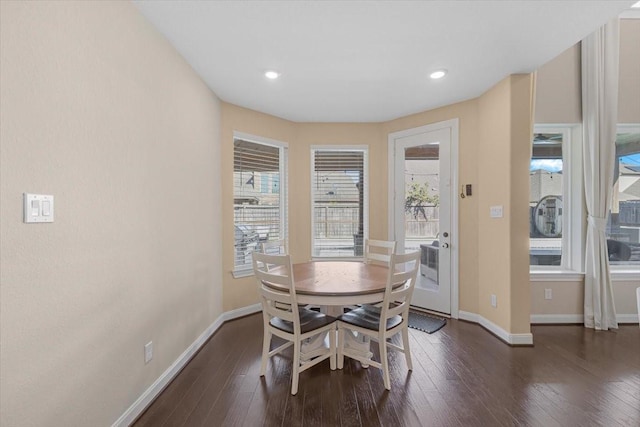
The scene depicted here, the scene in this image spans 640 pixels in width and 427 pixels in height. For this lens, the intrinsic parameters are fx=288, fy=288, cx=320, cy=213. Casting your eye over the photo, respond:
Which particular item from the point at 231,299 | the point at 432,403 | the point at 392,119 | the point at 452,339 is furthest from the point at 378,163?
the point at 432,403

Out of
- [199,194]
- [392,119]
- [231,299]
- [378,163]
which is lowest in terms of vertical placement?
[231,299]

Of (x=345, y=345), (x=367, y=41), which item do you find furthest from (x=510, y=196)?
Answer: (x=345, y=345)

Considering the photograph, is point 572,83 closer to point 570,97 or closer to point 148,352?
point 570,97

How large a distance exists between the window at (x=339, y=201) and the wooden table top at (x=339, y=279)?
1.20 metres

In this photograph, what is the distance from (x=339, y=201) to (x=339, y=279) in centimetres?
195

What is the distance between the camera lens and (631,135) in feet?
11.1

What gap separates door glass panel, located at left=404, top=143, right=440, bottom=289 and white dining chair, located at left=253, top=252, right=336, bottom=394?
1.99 meters

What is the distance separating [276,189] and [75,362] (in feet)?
9.33

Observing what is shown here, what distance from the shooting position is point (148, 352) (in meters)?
1.96

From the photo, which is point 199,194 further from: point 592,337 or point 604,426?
point 592,337

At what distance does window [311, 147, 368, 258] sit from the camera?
421cm

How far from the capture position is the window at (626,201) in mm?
3387

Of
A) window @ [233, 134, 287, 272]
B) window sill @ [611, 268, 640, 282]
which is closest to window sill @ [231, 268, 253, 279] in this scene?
window @ [233, 134, 287, 272]

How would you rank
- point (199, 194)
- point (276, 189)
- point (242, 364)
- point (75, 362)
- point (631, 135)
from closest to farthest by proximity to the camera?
point (75, 362) < point (242, 364) < point (199, 194) < point (631, 135) < point (276, 189)
